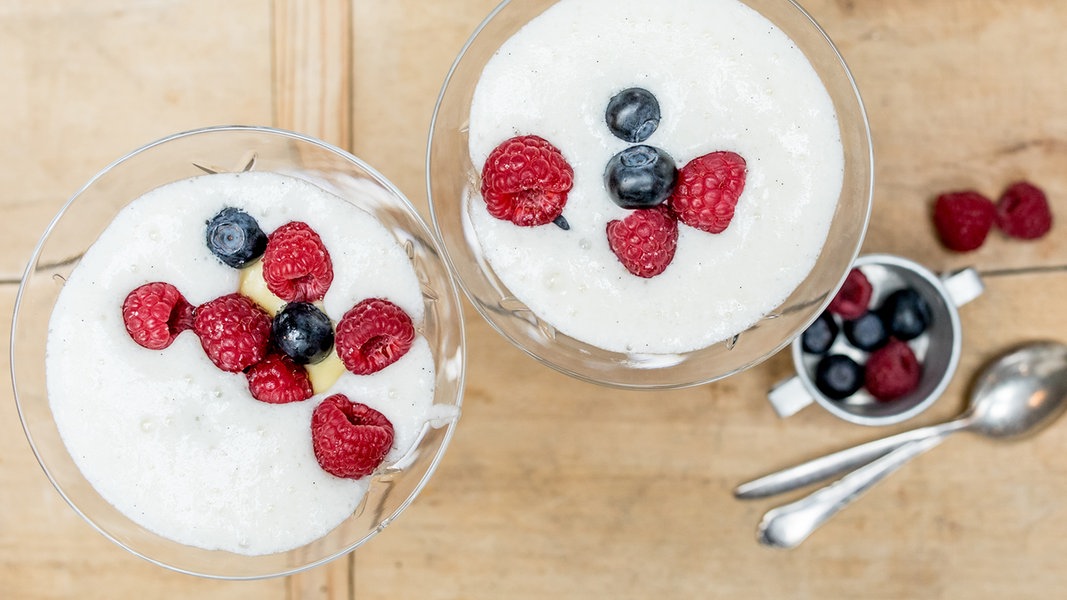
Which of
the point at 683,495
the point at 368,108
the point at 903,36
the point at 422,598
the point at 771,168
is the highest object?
the point at 903,36

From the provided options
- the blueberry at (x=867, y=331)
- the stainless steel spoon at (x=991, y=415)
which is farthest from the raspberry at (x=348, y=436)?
the blueberry at (x=867, y=331)

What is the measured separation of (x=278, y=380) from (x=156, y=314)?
0.64 feet

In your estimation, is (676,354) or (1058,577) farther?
(1058,577)

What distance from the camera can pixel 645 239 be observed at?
122 cm

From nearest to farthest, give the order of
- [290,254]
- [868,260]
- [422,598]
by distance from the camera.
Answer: [290,254] → [868,260] → [422,598]

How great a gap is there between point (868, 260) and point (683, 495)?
1.82 ft

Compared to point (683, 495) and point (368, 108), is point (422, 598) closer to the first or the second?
point (683, 495)

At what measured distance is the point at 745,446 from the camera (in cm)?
166

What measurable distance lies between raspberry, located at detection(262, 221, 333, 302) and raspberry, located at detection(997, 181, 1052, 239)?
1.24 meters

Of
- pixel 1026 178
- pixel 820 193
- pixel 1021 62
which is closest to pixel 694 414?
pixel 820 193

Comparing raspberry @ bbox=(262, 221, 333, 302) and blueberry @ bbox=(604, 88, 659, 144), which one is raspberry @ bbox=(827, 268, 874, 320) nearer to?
blueberry @ bbox=(604, 88, 659, 144)

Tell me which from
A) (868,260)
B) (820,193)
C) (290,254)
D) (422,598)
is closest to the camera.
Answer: (290,254)

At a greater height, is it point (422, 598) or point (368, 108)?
point (368, 108)

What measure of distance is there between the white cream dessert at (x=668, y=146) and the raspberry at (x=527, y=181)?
0.04 metres
